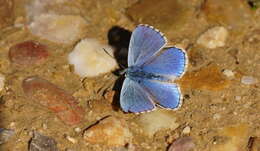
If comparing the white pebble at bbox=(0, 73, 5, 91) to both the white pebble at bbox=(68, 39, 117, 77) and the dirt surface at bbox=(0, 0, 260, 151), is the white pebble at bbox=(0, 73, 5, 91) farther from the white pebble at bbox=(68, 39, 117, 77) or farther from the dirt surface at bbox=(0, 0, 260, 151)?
the white pebble at bbox=(68, 39, 117, 77)

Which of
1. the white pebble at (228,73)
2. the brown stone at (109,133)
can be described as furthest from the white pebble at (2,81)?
the white pebble at (228,73)

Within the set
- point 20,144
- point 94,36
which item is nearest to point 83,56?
point 94,36

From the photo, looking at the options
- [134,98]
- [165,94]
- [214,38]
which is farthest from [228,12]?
[134,98]

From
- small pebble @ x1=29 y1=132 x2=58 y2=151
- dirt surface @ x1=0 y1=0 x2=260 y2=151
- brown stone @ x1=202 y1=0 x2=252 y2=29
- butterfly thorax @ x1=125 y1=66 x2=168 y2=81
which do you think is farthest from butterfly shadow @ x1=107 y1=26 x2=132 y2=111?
brown stone @ x1=202 y1=0 x2=252 y2=29

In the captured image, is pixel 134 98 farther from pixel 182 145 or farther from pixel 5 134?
pixel 5 134

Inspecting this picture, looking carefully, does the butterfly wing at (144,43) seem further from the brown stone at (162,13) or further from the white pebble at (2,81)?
the white pebble at (2,81)

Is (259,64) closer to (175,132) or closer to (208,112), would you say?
(208,112)

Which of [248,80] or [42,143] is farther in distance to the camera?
[248,80]
